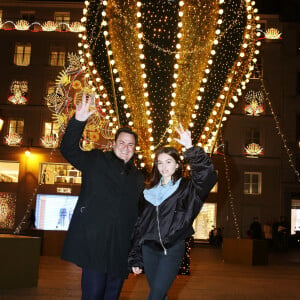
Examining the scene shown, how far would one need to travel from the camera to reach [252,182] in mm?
28750

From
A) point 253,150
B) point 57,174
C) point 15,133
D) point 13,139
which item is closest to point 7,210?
point 57,174

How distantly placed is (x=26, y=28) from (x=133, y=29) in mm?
22348

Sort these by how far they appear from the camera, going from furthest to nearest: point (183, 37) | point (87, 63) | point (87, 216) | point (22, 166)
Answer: point (22, 166) < point (87, 63) < point (183, 37) < point (87, 216)


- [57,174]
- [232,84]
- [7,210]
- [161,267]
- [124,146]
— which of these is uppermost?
[232,84]

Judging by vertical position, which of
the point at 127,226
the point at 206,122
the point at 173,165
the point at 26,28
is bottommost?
the point at 127,226

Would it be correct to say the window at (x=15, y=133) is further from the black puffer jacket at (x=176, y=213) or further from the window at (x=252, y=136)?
the black puffer jacket at (x=176, y=213)

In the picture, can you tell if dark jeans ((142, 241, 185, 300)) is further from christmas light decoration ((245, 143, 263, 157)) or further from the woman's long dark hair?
christmas light decoration ((245, 143, 263, 157))

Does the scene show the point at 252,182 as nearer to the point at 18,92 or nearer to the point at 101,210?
the point at 18,92

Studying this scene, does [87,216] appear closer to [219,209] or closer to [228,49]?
[228,49]

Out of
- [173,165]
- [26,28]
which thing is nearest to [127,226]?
[173,165]

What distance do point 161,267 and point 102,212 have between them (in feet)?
2.37

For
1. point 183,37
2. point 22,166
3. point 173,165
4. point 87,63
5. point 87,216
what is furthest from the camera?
point 22,166

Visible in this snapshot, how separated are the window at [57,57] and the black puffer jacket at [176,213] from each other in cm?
2580

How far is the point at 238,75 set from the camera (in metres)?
8.78
